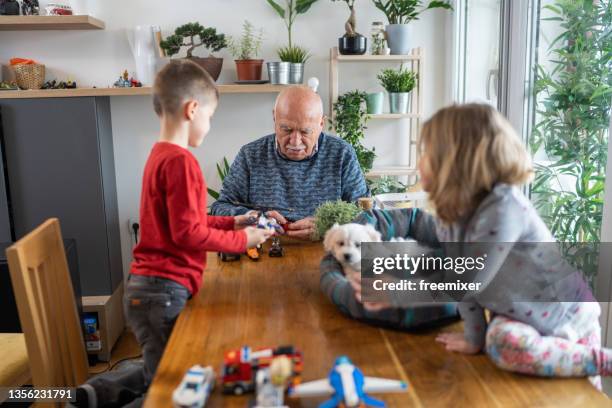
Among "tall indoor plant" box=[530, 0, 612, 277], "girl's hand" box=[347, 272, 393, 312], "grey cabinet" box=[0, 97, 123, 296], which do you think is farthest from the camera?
"grey cabinet" box=[0, 97, 123, 296]

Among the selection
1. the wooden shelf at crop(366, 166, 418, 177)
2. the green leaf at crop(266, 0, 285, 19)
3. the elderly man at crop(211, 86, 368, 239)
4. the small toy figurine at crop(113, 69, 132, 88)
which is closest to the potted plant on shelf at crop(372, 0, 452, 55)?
the green leaf at crop(266, 0, 285, 19)

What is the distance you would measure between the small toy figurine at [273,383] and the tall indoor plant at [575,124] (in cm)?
130

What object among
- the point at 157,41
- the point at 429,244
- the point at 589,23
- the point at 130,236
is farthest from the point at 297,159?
the point at 130,236

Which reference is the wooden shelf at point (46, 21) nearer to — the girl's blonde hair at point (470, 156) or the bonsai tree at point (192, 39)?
the bonsai tree at point (192, 39)

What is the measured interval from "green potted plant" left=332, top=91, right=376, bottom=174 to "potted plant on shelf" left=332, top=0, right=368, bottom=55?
0.72 feet

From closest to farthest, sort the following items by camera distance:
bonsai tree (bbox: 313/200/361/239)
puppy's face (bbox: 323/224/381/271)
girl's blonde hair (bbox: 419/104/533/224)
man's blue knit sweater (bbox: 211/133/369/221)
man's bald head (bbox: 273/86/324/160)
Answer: girl's blonde hair (bbox: 419/104/533/224)
puppy's face (bbox: 323/224/381/271)
bonsai tree (bbox: 313/200/361/239)
man's bald head (bbox: 273/86/324/160)
man's blue knit sweater (bbox: 211/133/369/221)

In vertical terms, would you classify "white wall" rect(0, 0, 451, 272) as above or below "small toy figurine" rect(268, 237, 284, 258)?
above

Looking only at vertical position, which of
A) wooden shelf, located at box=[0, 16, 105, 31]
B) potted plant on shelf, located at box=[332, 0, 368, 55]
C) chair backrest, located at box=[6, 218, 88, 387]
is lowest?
chair backrest, located at box=[6, 218, 88, 387]

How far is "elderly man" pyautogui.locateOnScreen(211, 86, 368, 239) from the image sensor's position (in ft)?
7.29

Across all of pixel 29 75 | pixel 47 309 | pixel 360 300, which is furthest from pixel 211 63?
pixel 360 300

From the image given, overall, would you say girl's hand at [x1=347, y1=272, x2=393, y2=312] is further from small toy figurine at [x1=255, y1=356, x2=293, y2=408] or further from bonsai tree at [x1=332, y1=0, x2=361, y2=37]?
bonsai tree at [x1=332, y1=0, x2=361, y2=37]

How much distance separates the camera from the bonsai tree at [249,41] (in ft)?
10.4

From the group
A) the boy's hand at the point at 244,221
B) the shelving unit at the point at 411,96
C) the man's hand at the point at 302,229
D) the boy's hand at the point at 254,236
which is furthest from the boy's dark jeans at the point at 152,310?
the shelving unit at the point at 411,96

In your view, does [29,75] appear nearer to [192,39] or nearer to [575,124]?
[192,39]
